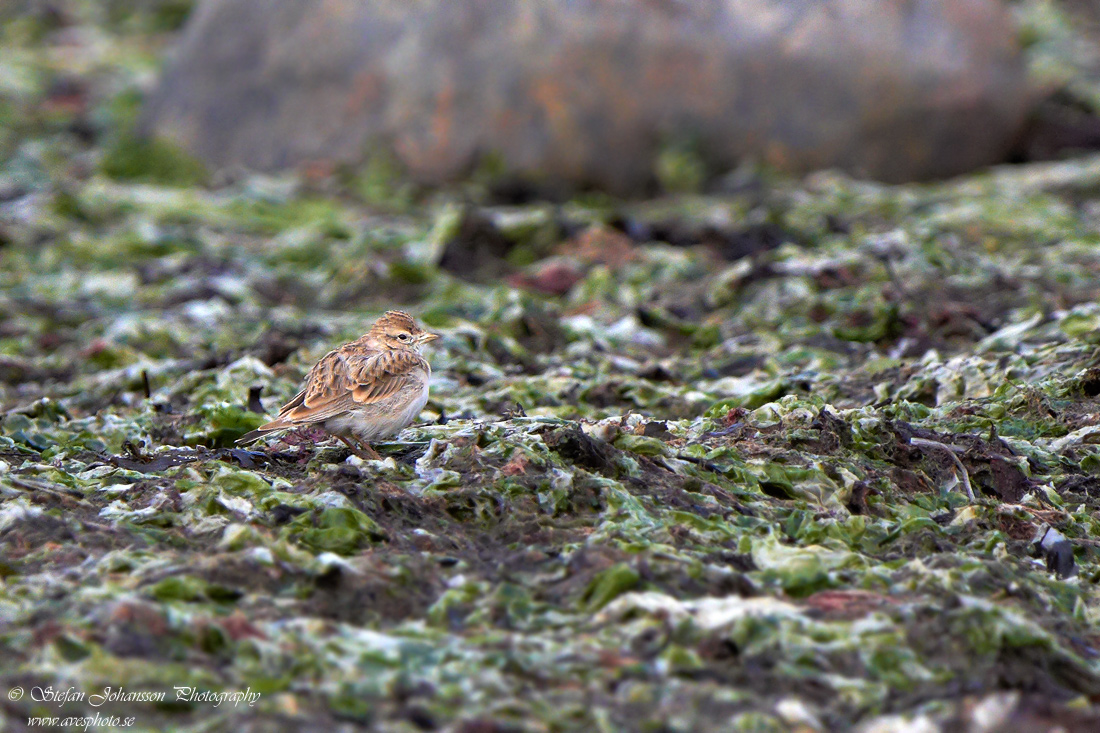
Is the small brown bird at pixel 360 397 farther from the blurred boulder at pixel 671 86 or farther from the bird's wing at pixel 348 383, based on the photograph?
the blurred boulder at pixel 671 86

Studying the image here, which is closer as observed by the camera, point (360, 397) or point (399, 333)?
point (360, 397)

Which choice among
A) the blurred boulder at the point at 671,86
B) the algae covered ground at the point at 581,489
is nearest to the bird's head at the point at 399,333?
the algae covered ground at the point at 581,489

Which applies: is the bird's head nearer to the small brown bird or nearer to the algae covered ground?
the small brown bird

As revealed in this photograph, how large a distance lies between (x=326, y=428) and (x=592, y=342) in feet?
8.82

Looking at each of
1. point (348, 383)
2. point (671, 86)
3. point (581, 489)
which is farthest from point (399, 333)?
point (671, 86)

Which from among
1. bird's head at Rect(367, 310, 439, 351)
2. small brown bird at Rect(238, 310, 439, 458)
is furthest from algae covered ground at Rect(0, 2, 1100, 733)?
bird's head at Rect(367, 310, 439, 351)

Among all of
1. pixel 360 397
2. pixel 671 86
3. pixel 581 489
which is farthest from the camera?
pixel 671 86

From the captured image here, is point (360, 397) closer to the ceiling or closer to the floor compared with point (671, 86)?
closer to the floor

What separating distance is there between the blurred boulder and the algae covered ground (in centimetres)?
200

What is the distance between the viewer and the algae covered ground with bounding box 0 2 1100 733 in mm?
3762

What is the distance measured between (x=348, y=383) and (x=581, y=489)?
1.41 m

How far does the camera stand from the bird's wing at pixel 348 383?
228 inches

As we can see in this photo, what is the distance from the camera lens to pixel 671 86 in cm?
1231

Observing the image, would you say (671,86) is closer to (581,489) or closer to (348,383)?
(348,383)
